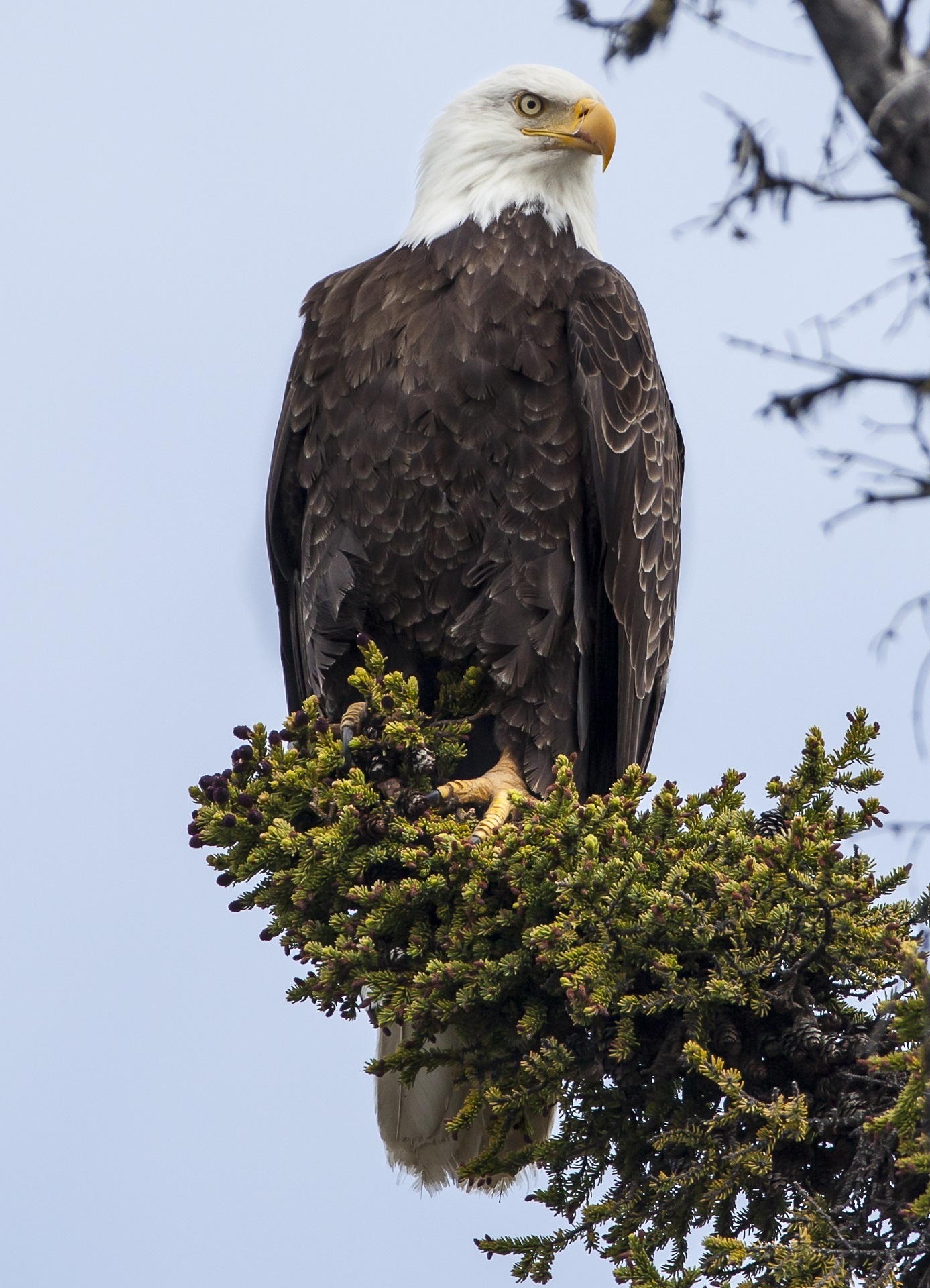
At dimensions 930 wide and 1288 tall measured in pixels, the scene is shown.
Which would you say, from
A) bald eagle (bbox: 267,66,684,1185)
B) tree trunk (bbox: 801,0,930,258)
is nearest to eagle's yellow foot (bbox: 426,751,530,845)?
bald eagle (bbox: 267,66,684,1185)

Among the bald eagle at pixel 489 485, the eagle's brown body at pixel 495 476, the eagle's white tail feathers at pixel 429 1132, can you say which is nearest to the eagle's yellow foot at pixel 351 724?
the bald eagle at pixel 489 485

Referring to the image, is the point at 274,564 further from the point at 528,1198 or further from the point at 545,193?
the point at 528,1198

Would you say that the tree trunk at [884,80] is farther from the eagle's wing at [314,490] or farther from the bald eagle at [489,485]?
the eagle's wing at [314,490]

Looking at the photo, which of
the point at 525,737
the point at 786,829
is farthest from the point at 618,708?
the point at 786,829

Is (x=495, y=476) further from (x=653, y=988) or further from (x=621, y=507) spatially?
(x=653, y=988)

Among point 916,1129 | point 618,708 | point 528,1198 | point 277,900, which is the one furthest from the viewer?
point 618,708

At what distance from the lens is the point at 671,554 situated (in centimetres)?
509

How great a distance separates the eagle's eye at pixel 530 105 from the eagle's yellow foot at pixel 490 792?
2.27m

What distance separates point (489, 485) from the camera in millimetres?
4527

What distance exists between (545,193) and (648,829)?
8.36ft

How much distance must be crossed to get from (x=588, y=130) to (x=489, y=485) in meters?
1.41

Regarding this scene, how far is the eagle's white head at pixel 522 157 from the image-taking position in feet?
16.4

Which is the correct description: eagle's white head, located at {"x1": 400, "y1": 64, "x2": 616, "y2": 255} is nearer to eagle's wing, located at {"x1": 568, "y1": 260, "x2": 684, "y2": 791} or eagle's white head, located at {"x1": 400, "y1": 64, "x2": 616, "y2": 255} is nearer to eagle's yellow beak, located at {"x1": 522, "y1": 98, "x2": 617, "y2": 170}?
eagle's yellow beak, located at {"x1": 522, "y1": 98, "x2": 617, "y2": 170}

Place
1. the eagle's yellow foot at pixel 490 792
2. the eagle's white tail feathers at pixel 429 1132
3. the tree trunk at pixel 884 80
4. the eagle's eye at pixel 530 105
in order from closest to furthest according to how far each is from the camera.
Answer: the tree trunk at pixel 884 80, the eagle's yellow foot at pixel 490 792, the eagle's white tail feathers at pixel 429 1132, the eagle's eye at pixel 530 105
